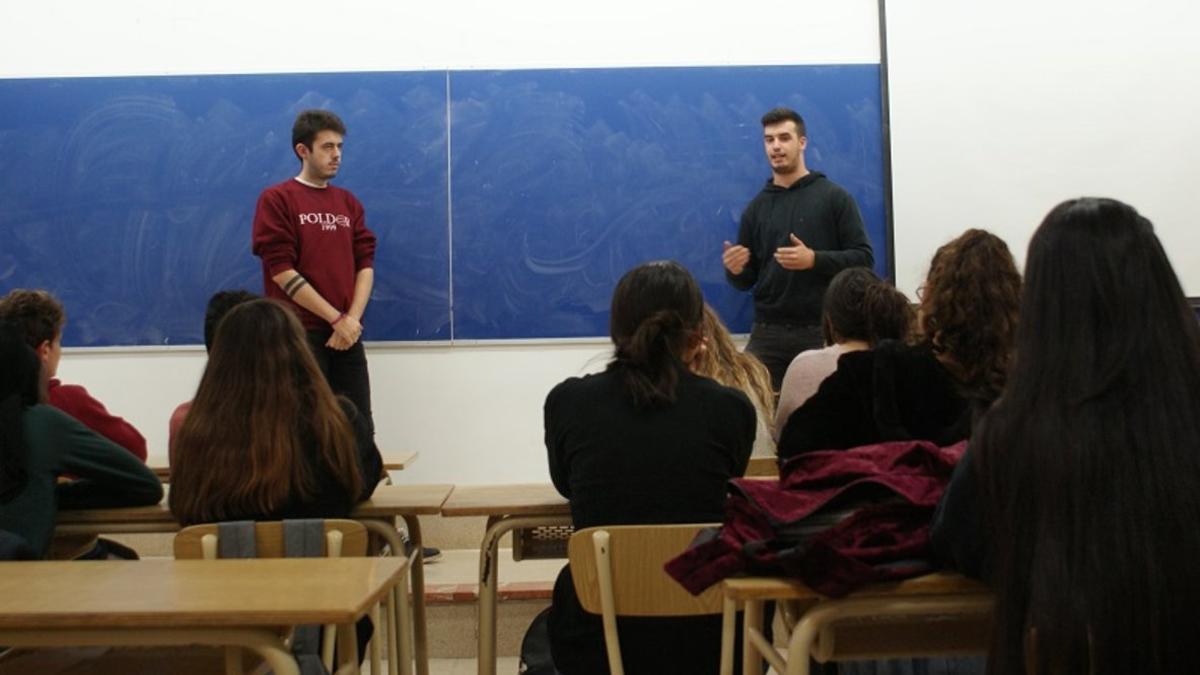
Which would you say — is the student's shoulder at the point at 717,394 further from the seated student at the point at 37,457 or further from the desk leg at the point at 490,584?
the seated student at the point at 37,457

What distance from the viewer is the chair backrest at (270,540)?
7.10ft

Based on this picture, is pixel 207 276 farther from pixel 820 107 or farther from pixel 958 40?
pixel 958 40

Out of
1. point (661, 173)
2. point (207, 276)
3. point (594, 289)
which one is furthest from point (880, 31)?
point (207, 276)

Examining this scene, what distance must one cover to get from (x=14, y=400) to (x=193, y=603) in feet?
3.93

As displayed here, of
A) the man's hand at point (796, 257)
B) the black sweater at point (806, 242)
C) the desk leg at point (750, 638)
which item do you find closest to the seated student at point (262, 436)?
the desk leg at point (750, 638)

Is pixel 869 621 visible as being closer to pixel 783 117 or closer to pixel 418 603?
pixel 418 603

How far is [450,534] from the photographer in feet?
16.0

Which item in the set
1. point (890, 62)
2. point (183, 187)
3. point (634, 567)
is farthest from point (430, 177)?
point (634, 567)

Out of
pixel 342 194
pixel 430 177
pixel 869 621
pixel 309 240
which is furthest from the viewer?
pixel 430 177

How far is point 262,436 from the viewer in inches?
98.6

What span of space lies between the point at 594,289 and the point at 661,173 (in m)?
0.55

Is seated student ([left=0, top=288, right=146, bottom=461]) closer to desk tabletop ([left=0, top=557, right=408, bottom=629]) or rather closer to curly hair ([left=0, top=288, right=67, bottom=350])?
curly hair ([left=0, top=288, right=67, bottom=350])

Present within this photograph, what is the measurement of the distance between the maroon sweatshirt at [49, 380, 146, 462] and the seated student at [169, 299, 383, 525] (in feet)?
2.44

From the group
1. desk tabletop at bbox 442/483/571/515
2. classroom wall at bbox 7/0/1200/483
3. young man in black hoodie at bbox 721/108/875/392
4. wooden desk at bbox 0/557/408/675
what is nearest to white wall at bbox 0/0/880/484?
classroom wall at bbox 7/0/1200/483
